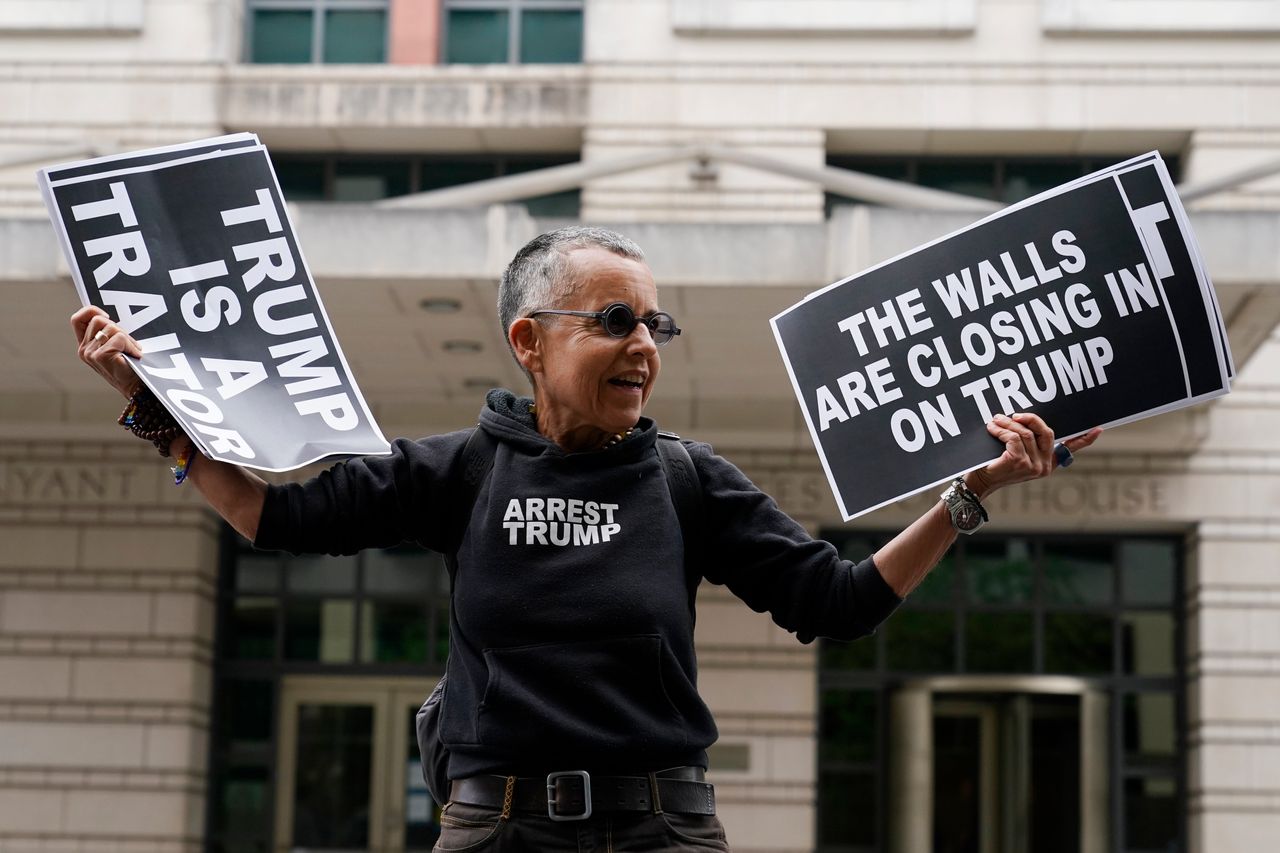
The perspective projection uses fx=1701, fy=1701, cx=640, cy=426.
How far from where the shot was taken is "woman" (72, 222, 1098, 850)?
281cm

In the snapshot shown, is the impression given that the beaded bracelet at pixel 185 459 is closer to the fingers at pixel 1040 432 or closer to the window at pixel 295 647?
the fingers at pixel 1040 432

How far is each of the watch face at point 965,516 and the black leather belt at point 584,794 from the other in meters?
0.63

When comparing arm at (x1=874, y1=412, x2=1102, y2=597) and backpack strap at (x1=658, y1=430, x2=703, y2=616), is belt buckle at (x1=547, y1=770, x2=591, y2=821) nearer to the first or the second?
backpack strap at (x1=658, y1=430, x2=703, y2=616)

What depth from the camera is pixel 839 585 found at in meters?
2.94

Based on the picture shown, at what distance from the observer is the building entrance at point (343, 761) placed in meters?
16.5

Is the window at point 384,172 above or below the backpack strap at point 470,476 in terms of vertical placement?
above

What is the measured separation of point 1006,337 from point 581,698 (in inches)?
44.0

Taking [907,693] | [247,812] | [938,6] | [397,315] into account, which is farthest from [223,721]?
[938,6]

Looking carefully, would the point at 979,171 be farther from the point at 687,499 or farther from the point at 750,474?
the point at 687,499

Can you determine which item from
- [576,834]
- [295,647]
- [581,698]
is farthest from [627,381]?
[295,647]

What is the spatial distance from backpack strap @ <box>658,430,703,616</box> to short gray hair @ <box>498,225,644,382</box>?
306mm

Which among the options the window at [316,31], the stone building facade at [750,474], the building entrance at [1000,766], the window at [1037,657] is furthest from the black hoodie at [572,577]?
the window at [316,31]

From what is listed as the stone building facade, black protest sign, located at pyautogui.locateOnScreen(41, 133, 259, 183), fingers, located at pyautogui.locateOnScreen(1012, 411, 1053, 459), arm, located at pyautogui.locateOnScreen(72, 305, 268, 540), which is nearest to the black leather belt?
arm, located at pyautogui.locateOnScreen(72, 305, 268, 540)

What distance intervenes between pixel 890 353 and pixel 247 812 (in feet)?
47.7
